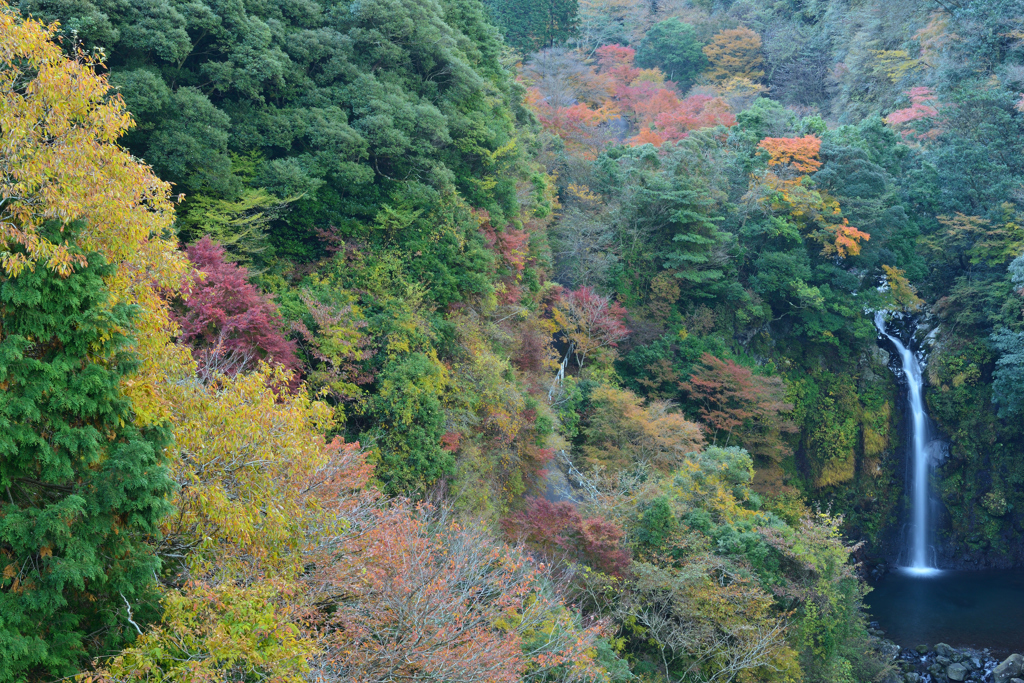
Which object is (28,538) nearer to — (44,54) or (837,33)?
(44,54)

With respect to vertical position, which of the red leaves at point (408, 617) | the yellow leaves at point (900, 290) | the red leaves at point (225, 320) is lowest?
the red leaves at point (408, 617)

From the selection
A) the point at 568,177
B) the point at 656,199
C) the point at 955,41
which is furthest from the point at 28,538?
the point at 955,41

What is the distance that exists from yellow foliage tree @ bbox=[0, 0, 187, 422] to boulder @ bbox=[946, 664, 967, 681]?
20.5 metres

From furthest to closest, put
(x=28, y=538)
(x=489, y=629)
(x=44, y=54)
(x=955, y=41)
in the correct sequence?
(x=955, y=41) → (x=489, y=629) → (x=44, y=54) → (x=28, y=538)

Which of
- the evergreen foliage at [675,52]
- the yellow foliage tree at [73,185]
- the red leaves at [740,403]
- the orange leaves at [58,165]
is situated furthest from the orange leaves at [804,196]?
the orange leaves at [58,165]

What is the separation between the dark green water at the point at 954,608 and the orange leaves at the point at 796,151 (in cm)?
1508

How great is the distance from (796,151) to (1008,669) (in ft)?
58.2

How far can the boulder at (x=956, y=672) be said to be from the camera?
1818cm

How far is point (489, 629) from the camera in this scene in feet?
30.8

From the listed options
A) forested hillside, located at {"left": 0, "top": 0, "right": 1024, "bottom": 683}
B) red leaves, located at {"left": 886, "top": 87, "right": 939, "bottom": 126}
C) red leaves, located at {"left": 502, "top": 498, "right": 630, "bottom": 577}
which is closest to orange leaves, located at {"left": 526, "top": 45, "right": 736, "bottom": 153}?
forested hillside, located at {"left": 0, "top": 0, "right": 1024, "bottom": 683}

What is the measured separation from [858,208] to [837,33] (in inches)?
798

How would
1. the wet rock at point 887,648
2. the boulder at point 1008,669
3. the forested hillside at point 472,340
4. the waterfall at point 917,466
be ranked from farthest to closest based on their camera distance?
1. the waterfall at point 917,466
2. the wet rock at point 887,648
3. the boulder at point 1008,669
4. the forested hillside at point 472,340

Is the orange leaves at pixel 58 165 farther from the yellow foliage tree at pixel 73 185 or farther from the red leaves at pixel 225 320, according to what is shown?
the red leaves at pixel 225 320

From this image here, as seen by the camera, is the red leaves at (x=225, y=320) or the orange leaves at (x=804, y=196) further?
the orange leaves at (x=804, y=196)
